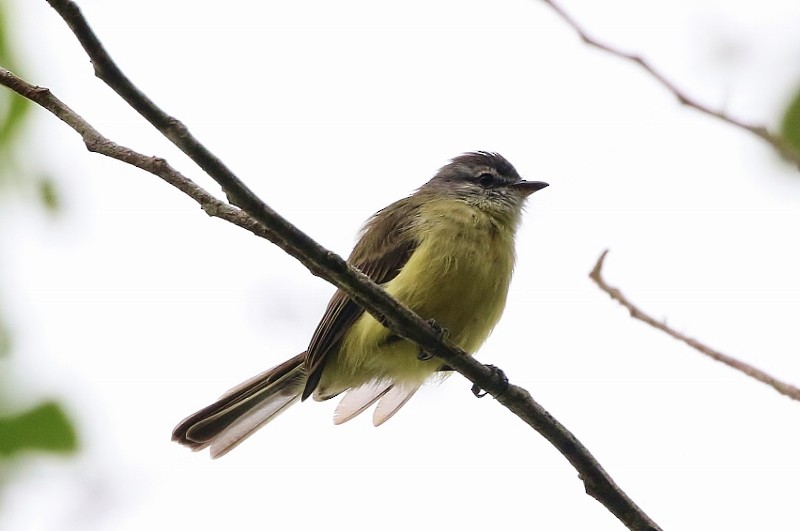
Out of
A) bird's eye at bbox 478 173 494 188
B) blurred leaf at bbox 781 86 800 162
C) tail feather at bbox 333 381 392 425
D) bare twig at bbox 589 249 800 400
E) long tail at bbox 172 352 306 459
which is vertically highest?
bird's eye at bbox 478 173 494 188

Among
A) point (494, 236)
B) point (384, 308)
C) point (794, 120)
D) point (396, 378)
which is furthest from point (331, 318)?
point (794, 120)

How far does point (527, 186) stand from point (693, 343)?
3.56 meters

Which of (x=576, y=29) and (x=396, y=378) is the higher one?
(x=576, y=29)

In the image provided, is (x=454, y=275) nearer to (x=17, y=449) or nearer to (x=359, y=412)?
(x=359, y=412)

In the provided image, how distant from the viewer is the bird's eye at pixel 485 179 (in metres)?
5.98

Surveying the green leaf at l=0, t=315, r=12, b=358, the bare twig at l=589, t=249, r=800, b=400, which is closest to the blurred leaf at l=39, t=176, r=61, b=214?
the green leaf at l=0, t=315, r=12, b=358

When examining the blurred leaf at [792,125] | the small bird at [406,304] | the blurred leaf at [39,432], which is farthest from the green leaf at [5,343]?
the blurred leaf at [792,125]

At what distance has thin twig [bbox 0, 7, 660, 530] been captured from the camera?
8.94 feet

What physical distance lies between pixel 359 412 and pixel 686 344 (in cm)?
313

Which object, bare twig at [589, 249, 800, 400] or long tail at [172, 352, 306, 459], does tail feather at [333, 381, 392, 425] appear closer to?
long tail at [172, 352, 306, 459]

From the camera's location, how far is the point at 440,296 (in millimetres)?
→ 4680

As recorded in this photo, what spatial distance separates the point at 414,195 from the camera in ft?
19.8

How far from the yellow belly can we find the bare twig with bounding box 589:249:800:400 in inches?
72.1

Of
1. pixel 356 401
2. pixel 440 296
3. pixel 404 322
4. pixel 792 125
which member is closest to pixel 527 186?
pixel 440 296
